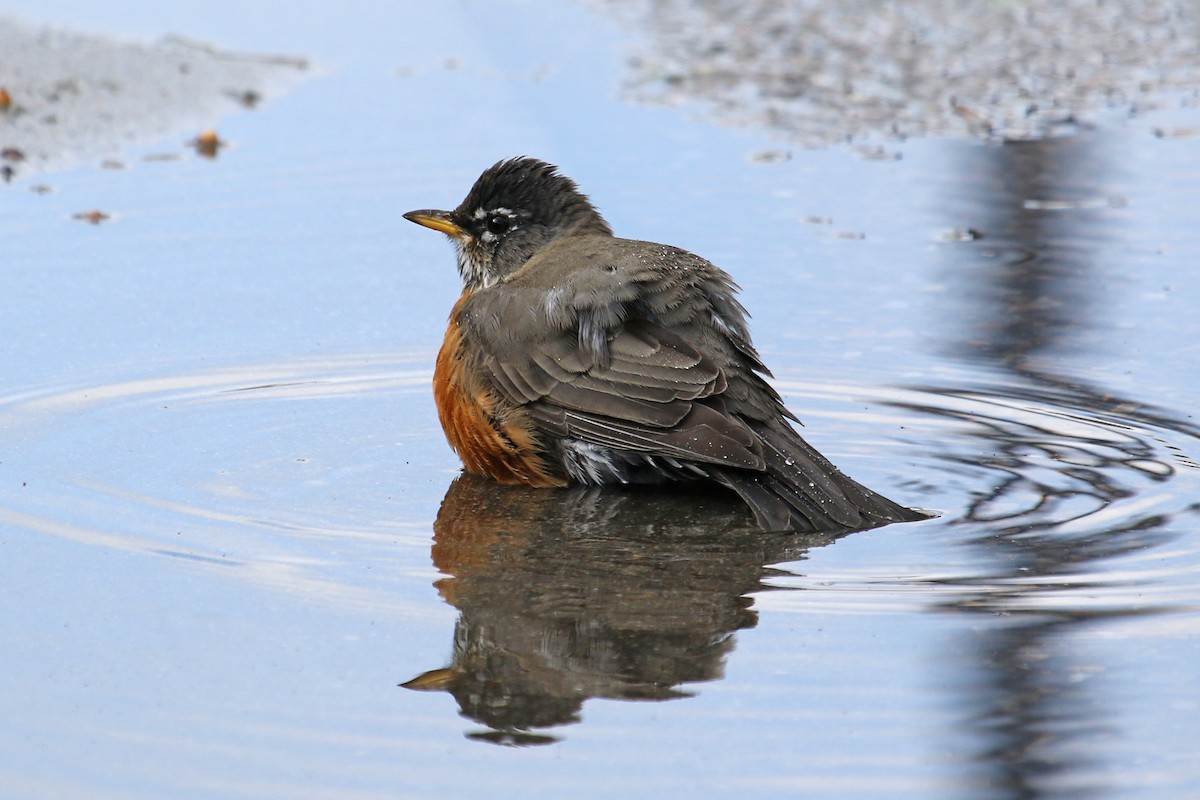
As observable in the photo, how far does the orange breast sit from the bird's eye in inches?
33.9

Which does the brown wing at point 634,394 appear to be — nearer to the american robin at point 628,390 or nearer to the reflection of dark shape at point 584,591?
the american robin at point 628,390

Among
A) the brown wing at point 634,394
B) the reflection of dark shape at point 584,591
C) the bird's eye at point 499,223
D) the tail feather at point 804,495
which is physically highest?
the bird's eye at point 499,223

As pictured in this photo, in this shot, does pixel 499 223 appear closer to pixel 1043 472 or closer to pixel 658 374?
pixel 658 374

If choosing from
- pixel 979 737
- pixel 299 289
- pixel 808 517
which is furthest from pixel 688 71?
pixel 979 737

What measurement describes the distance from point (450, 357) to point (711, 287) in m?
0.95

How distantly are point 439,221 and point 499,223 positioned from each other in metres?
0.28

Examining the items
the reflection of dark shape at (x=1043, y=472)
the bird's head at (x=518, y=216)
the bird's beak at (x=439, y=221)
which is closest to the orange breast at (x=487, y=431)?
the bird's head at (x=518, y=216)

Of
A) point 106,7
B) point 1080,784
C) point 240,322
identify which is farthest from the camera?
point 106,7

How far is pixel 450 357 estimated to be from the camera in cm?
605

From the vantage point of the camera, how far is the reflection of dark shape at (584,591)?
13.1 ft

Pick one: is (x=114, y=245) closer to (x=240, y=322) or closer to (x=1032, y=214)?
(x=240, y=322)

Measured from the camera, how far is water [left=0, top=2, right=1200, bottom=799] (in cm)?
370

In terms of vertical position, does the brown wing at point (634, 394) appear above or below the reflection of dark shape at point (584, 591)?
above

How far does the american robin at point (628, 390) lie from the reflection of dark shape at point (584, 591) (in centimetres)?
11
